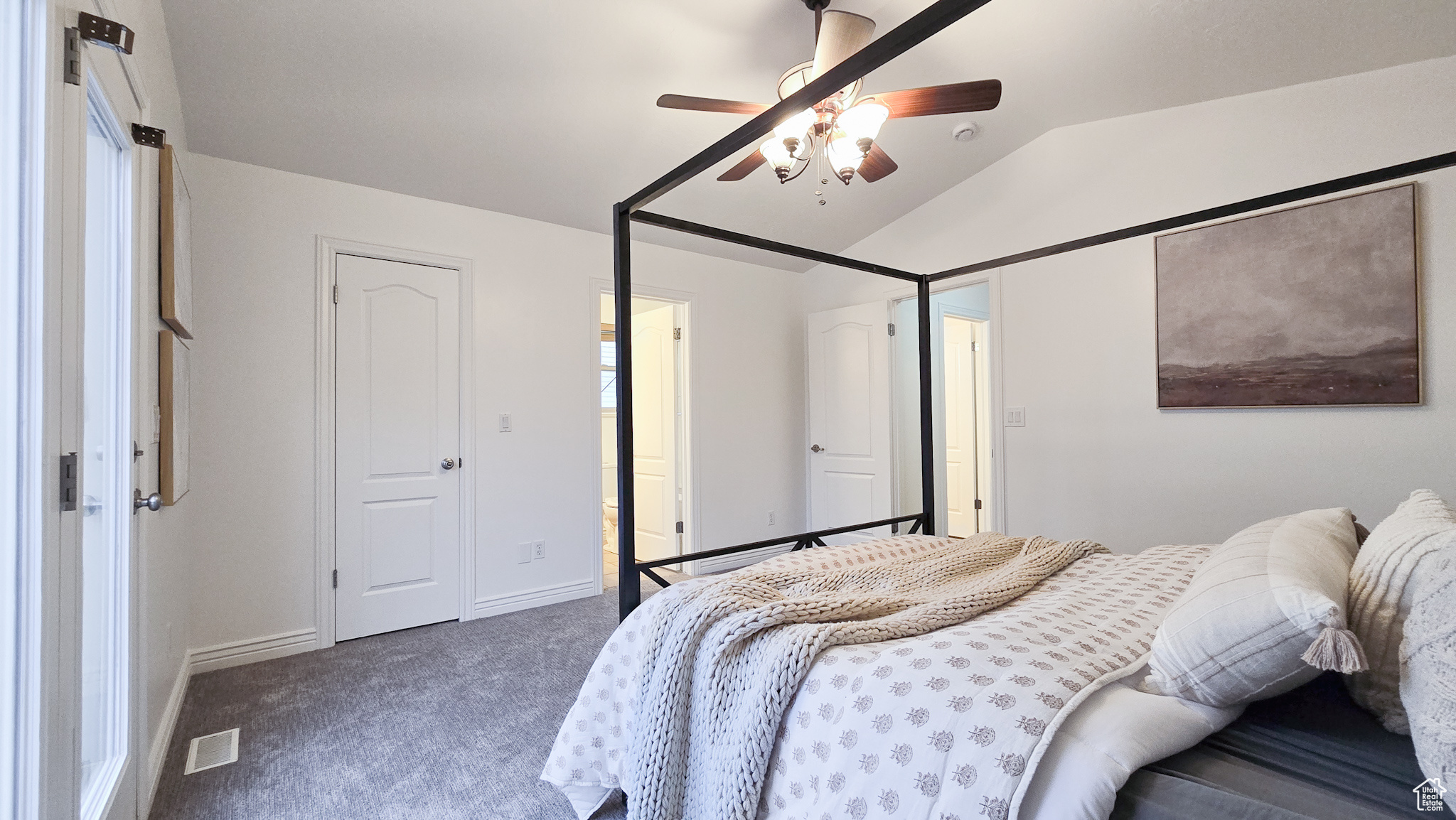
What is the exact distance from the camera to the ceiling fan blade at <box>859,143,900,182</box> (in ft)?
7.78

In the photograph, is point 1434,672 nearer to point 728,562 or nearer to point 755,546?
point 755,546

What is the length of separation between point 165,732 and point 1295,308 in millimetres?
4596

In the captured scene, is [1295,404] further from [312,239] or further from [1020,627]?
[312,239]

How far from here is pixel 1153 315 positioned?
3.13 metres

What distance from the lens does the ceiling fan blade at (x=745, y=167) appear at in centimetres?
238

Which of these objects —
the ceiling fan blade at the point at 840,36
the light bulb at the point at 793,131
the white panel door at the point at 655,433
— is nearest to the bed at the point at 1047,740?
the light bulb at the point at 793,131

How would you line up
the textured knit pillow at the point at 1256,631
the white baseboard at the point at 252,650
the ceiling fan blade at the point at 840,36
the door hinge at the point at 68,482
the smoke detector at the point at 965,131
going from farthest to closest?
the smoke detector at the point at 965,131, the white baseboard at the point at 252,650, the ceiling fan blade at the point at 840,36, the door hinge at the point at 68,482, the textured knit pillow at the point at 1256,631

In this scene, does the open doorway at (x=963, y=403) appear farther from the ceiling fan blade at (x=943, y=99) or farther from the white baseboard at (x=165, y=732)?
the white baseboard at (x=165, y=732)

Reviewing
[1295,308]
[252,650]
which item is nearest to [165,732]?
[252,650]

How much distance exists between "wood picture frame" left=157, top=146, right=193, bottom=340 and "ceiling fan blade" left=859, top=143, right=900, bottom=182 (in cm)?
223

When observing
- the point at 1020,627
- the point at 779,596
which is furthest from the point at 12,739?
the point at 1020,627

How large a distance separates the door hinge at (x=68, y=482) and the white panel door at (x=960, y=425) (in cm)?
520

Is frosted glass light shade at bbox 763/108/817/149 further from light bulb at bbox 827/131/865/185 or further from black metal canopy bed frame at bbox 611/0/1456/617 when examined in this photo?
black metal canopy bed frame at bbox 611/0/1456/617

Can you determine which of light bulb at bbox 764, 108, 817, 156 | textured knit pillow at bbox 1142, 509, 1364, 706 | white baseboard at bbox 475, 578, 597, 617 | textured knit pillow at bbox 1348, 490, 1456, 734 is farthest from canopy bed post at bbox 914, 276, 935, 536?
white baseboard at bbox 475, 578, 597, 617
